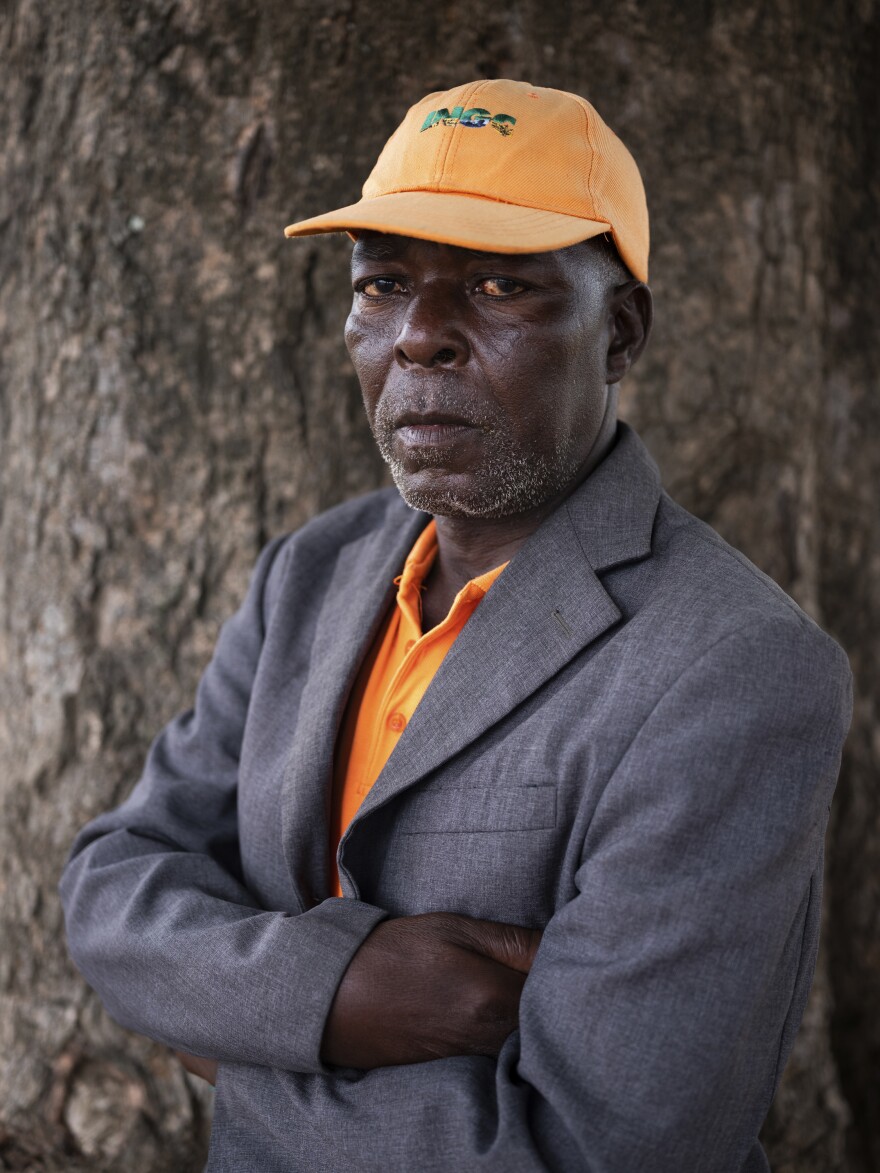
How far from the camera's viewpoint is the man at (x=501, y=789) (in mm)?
1412

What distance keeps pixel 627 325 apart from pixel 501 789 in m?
0.88

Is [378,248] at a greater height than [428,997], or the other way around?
[378,248]

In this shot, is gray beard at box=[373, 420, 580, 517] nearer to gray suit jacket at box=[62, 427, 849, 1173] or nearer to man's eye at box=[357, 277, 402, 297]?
gray suit jacket at box=[62, 427, 849, 1173]

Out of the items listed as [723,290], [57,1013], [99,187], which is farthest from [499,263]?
[57,1013]

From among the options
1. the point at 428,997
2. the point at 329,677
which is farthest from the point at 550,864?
the point at 329,677

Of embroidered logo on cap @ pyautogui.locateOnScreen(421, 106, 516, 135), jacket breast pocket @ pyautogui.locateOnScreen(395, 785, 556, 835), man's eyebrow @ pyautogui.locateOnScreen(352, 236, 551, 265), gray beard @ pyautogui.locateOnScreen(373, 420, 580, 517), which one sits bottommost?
jacket breast pocket @ pyautogui.locateOnScreen(395, 785, 556, 835)

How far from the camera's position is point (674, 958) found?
1382 millimetres

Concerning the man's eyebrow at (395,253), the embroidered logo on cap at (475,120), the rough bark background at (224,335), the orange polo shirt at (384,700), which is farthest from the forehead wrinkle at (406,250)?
the rough bark background at (224,335)

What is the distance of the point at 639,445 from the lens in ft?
6.47

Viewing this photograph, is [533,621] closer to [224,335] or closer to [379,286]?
[379,286]

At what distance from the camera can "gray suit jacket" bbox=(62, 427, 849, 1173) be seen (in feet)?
4.58

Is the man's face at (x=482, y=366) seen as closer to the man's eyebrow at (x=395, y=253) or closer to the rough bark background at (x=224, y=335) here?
the man's eyebrow at (x=395, y=253)

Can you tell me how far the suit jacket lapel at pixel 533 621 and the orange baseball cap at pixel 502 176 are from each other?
427 millimetres

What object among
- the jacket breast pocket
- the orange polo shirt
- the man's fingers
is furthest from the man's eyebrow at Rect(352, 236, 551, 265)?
the man's fingers
